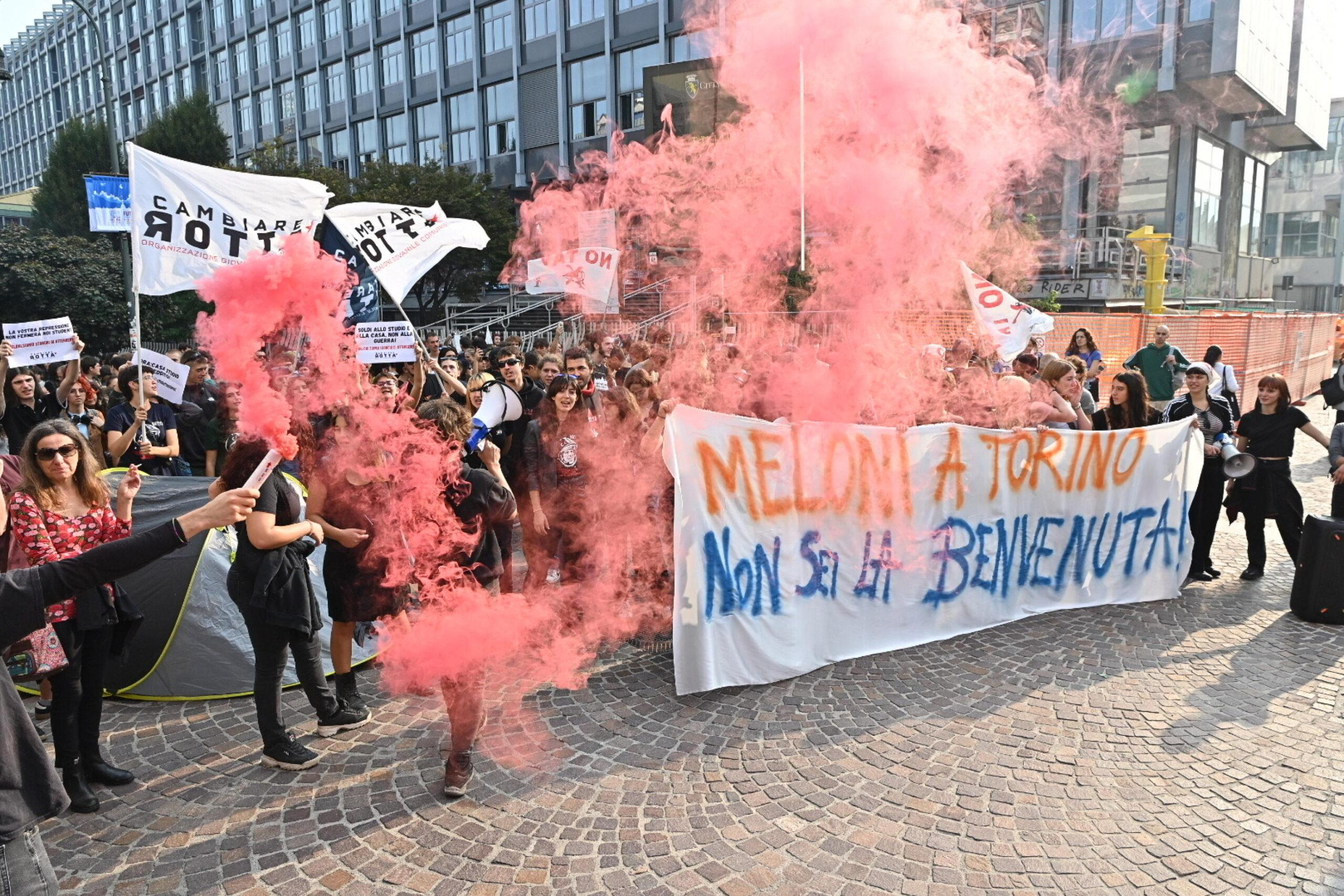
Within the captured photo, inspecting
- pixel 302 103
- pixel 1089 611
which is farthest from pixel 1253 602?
pixel 302 103

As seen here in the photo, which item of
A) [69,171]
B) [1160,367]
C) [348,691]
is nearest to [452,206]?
[69,171]

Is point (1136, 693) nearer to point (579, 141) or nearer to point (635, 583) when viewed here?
point (635, 583)

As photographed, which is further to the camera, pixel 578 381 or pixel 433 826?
pixel 578 381

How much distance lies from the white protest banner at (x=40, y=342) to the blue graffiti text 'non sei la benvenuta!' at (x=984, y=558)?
571 centimetres

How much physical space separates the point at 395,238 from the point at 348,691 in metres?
3.82

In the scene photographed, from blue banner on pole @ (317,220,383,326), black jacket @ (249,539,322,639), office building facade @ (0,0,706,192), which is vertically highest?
office building facade @ (0,0,706,192)

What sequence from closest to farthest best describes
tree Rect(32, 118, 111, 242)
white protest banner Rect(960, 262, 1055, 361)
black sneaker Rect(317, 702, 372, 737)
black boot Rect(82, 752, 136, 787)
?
black boot Rect(82, 752, 136, 787) < black sneaker Rect(317, 702, 372, 737) < white protest banner Rect(960, 262, 1055, 361) < tree Rect(32, 118, 111, 242)

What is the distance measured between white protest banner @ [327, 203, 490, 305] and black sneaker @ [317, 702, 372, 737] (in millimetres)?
3281

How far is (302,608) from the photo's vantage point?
3.98 m

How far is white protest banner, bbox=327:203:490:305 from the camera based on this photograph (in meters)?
6.66

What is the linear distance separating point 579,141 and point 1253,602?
32.8 meters

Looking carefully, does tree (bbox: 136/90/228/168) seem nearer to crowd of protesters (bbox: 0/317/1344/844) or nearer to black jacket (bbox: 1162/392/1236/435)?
crowd of protesters (bbox: 0/317/1344/844)

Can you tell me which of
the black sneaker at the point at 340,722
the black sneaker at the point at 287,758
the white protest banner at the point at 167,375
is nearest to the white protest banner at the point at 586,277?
the white protest banner at the point at 167,375

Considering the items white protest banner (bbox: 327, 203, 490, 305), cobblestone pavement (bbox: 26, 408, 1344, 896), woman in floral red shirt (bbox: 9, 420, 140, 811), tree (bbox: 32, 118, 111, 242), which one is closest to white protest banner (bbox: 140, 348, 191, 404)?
white protest banner (bbox: 327, 203, 490, 305)
